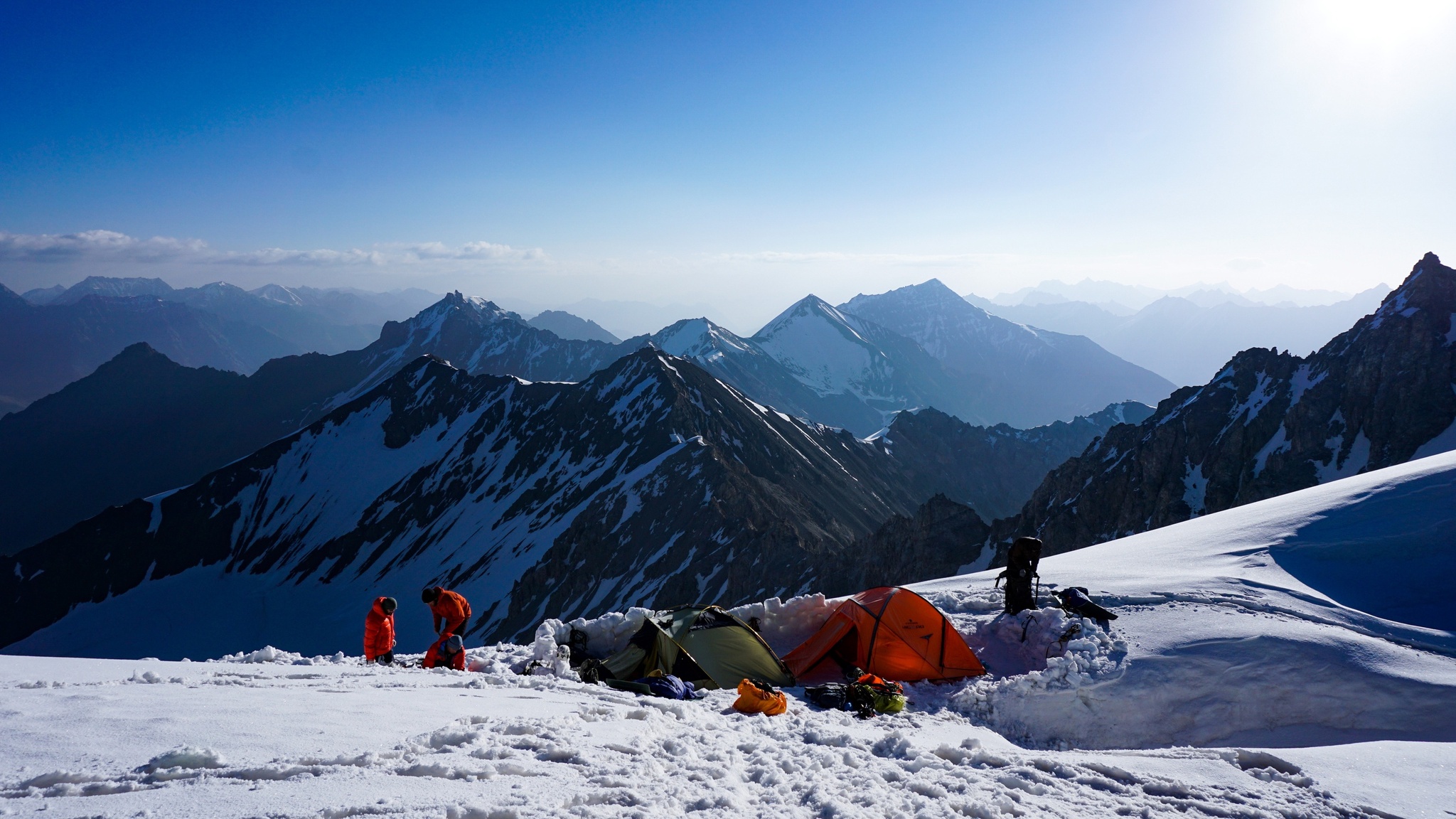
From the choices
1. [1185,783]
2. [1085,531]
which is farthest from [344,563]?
[1185,783]

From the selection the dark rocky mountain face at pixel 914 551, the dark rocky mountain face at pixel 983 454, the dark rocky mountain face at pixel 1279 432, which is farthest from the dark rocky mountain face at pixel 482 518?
the dark rocky mountain face at pixel 1279 432

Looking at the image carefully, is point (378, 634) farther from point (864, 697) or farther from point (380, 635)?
point (864, 697)

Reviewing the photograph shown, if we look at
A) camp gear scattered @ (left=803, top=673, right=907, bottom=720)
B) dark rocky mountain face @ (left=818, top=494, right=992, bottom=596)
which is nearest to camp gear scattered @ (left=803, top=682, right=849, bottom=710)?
camp gear scattered @ (left=803, top=673, right=907, bottom=720)

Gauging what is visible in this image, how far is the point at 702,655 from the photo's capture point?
47.3 feet

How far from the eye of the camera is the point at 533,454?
356ft

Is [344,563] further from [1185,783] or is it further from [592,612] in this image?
[1185,783]

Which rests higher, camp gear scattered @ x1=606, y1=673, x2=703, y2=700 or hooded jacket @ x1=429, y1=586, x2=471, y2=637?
hooded jacket @ x1=429, y1=586, x2=471, y2=637

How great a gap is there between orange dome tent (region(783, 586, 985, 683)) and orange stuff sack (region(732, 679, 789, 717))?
321 centimetres

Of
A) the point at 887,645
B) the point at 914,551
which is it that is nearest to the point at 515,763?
the point at 887,645

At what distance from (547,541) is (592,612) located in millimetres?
17414

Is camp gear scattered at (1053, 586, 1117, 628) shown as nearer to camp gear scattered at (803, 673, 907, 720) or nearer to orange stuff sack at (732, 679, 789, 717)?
camp gear scattered at (803, 673, 907, 720)

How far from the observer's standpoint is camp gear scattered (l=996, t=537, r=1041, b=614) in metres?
15.4

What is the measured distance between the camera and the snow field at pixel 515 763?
634 centimetres

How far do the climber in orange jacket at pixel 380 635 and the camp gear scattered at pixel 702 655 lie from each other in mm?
4882
